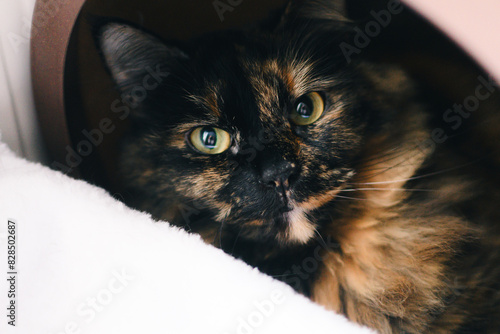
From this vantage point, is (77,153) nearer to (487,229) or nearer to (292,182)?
(292,182)

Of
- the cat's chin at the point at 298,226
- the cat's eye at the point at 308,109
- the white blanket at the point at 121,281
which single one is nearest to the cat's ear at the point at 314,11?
the cat's eye at the point at 308,109

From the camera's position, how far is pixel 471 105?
1084 millimetres

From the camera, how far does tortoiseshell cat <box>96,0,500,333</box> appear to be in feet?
3.00

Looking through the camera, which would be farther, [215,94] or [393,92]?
[393,92]

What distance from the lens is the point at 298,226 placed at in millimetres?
959

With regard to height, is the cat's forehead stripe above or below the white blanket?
above

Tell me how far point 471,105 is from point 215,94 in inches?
27.9

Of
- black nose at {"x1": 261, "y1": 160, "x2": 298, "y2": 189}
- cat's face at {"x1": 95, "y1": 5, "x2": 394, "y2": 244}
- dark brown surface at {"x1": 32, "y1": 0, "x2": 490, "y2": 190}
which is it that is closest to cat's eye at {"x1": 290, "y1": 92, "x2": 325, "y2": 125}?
cat's face at {"x1": 95, "y1": 5, "x2": 394, "y2": 244}

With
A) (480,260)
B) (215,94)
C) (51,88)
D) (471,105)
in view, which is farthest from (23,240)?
(471,105)
